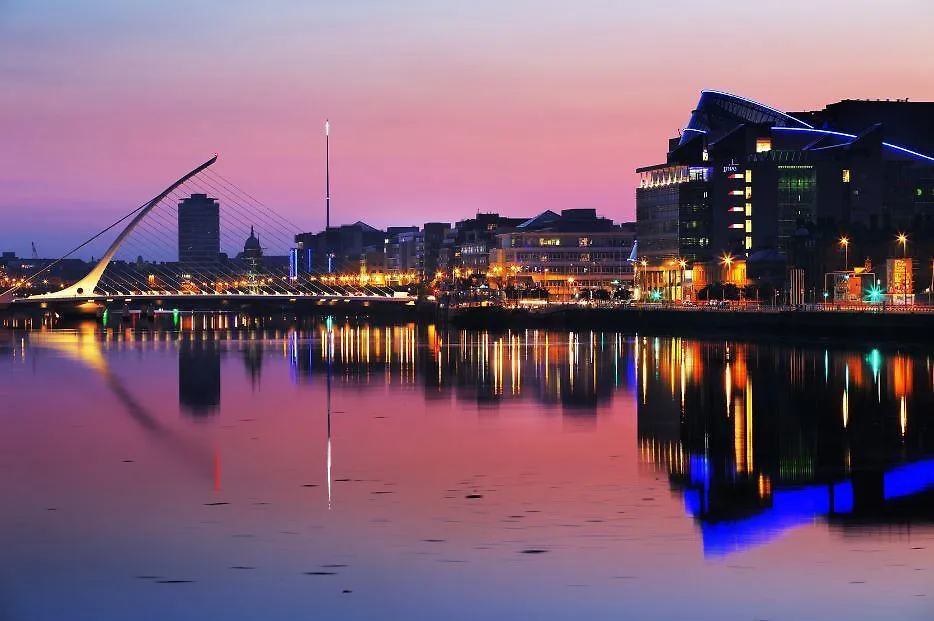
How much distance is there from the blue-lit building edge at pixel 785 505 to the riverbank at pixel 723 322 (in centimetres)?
5196

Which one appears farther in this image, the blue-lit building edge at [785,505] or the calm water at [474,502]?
the blue-lit building edge at [785,505]

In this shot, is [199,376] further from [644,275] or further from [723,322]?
[644,275]

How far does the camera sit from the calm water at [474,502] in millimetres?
18844

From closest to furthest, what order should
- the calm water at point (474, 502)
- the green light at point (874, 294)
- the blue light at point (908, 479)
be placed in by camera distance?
the calm water at point (474, 502), the blue light at point (908, 479), the green light at point (874, 294)

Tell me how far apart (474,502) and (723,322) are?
80.7 m

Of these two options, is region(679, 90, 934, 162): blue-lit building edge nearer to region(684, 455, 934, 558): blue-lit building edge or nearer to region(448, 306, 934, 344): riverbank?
region(448, 306, 934, 344): riverbank

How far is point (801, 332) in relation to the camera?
299 ft

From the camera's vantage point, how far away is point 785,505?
25109 millimetres

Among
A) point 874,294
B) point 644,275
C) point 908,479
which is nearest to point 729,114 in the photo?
point 644,275

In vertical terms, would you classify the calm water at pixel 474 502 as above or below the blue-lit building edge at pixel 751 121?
below

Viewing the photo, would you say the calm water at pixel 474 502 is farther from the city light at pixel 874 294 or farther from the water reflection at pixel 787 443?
the city light at pixel 874 294

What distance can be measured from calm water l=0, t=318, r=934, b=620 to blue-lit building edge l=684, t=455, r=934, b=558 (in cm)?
9

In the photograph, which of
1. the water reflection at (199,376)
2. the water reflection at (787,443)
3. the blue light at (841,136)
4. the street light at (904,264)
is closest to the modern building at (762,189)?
the blue light at (841,136)

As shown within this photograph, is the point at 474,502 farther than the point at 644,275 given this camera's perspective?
No
